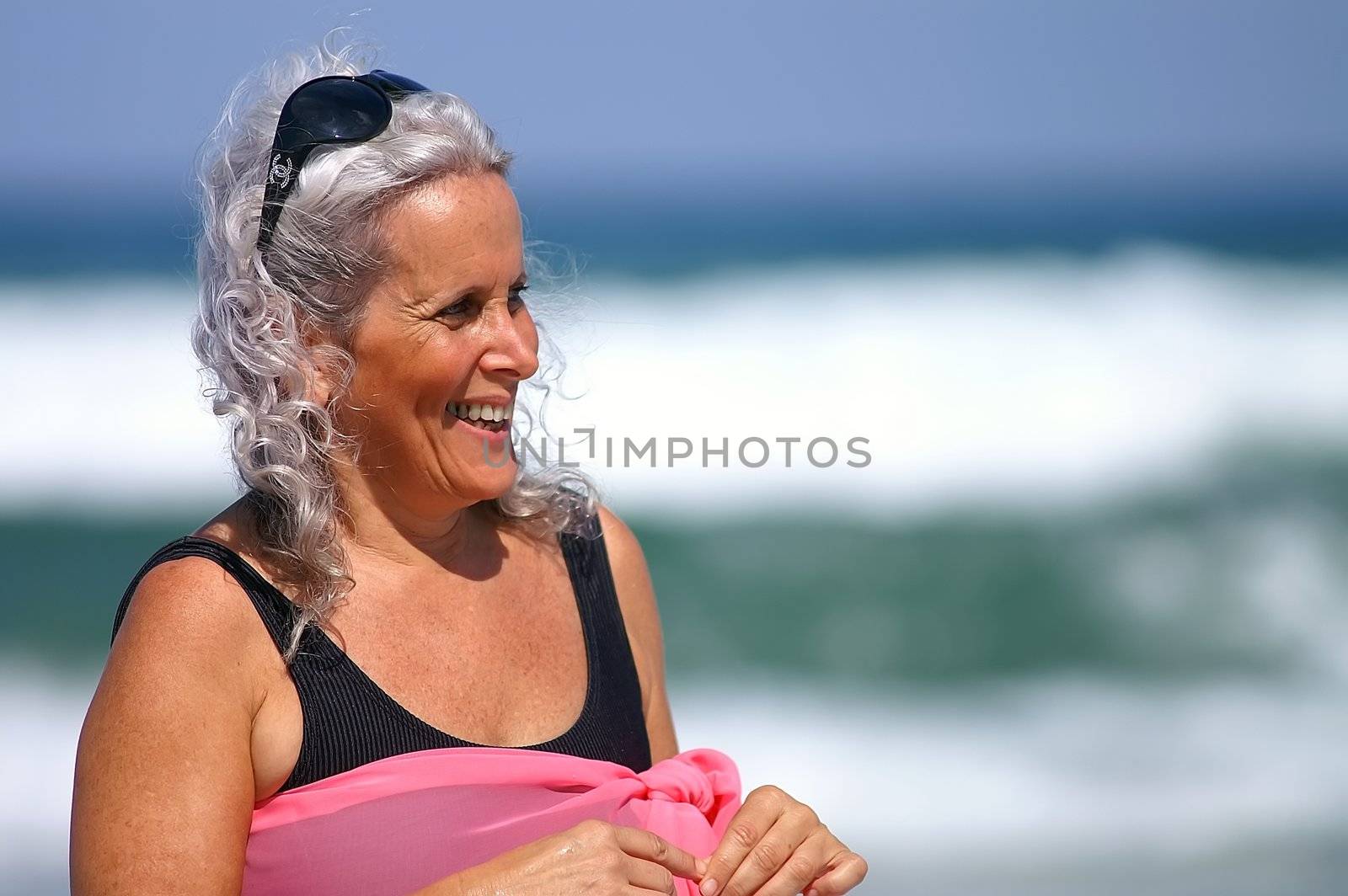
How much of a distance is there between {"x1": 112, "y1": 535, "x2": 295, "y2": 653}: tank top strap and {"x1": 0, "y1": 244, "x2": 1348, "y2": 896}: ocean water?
92 centimetres

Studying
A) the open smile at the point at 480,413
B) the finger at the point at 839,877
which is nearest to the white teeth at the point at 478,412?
the open smile at the point at 480,413

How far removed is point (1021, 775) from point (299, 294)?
14.1 ft

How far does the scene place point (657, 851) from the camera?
5.51 ft

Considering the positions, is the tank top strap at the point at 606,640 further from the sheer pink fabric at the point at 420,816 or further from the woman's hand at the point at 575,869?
the woman's hand at the point at 575,869

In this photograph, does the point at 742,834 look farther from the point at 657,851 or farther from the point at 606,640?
the point at 606,640

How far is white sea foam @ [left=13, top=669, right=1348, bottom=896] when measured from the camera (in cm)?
455

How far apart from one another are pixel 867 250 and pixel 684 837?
412 inches

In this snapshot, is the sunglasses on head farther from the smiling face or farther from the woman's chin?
the woman's chin

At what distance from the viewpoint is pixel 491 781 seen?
1727mm

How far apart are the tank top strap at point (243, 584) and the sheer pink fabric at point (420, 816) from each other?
0.22 meters

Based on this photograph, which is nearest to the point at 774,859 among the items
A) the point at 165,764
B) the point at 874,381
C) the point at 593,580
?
the point at 593,580

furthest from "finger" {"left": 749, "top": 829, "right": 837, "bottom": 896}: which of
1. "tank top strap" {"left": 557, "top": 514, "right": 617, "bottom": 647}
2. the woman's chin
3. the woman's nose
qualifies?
the woman's nose

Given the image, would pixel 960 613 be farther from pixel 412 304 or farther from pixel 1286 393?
pixel 412 304

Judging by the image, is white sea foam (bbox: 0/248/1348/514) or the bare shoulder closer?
the bare shoulder
